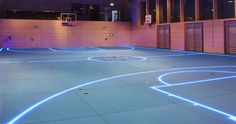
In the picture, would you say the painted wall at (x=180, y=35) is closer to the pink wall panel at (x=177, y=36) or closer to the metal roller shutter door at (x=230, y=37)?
the pink wall panel at (x=177, y=36)

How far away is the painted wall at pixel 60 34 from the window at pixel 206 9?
982cm

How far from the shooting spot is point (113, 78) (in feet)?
26.6

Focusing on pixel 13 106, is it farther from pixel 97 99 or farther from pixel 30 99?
pixel 97 99

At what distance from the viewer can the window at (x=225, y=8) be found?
1636 cm

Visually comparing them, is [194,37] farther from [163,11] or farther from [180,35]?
[163,11]

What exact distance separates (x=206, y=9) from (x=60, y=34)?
1292cm

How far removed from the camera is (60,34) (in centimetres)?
2522

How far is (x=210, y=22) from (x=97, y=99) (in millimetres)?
13828

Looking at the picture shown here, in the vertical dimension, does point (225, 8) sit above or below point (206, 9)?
below

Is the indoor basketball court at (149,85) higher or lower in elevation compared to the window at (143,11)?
lower

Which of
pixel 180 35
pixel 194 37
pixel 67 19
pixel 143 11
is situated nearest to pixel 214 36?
pixel 194 37

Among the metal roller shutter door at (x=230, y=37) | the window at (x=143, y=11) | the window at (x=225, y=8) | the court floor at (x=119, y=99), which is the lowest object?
the court floor at (x=119, y=99)

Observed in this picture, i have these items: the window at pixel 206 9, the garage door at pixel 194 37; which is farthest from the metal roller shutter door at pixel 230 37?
the garage door at pixel 194 37

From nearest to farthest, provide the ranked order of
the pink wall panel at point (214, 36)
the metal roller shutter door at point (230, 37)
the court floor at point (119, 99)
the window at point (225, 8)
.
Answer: the court floor at point (119, 99) < the metal roller shutter door at point (230, 37) < the window at point (225, 8) < the pink wall panel at point (214, 36)
